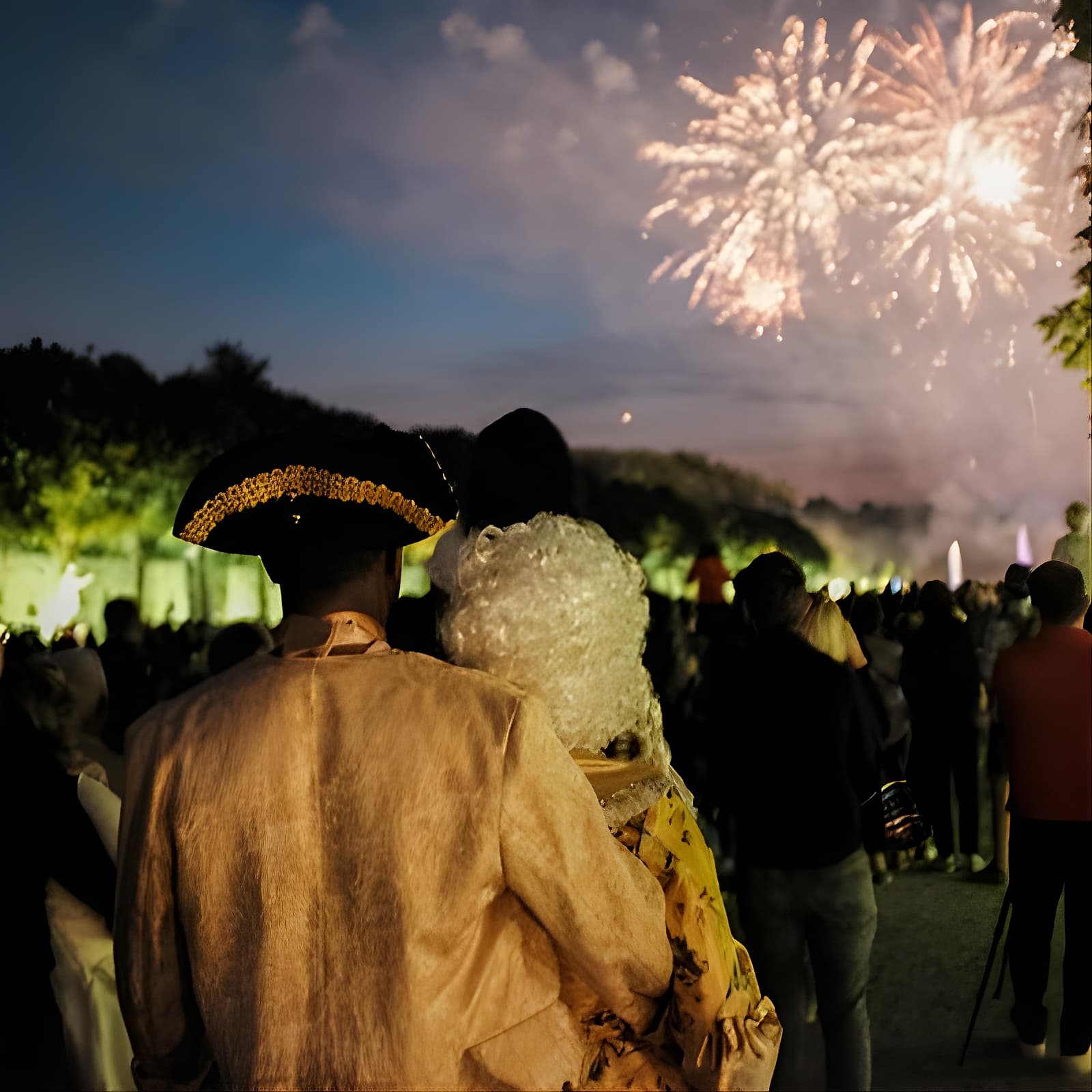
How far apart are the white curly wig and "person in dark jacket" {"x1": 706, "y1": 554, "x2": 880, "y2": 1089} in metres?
1.78

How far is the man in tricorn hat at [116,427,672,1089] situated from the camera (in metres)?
1.57

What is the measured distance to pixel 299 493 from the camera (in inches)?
67.4

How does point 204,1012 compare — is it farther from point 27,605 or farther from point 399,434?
point 27,605

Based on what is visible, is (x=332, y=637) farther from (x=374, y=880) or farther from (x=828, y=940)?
(x=828, y=940)

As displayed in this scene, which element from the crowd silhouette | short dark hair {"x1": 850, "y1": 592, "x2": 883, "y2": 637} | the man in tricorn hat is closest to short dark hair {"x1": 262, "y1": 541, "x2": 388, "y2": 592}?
the man in tricorn hat

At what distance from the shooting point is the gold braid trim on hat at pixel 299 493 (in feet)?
5.59

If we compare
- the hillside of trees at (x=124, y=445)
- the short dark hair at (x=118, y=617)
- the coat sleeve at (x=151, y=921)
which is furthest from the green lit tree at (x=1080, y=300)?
the hillside of trees at (x=124, y=445)

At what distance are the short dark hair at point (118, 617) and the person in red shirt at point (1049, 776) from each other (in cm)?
603

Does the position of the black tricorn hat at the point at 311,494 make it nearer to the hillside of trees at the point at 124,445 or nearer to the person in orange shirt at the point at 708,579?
the person in orange shirt at the point at 708,579

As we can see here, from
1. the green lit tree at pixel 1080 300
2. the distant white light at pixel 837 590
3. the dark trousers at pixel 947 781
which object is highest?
the green lit tree at pixel 1080 300

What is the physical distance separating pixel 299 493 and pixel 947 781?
2793mm

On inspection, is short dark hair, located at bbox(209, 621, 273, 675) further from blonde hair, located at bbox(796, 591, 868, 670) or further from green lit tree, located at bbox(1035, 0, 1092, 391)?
green lit tree, located at bbox(1035, 0, 1092, 391)

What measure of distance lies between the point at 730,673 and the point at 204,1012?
2.33 m

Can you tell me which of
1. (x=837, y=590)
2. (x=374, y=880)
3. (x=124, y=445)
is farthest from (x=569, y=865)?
(x=124, y=445)
